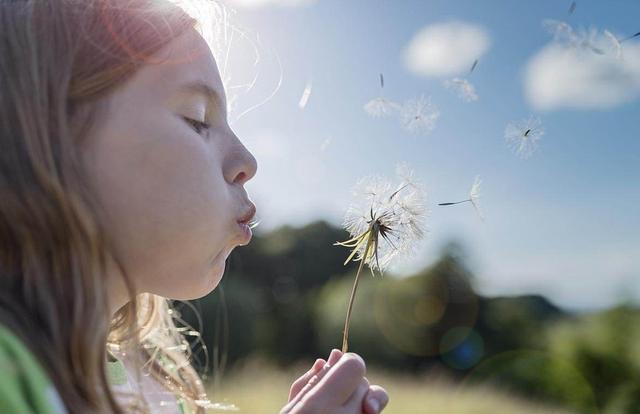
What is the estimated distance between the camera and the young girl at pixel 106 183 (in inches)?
29.0

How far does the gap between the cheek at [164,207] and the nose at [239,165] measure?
0.07ft

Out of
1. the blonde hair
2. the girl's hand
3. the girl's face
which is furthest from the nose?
the girl's hand

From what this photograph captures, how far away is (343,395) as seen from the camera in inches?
32.1

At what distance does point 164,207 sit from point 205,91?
0.16 metres

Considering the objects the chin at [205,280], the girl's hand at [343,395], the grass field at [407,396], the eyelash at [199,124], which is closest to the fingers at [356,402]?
the girl's hand at [343,395]

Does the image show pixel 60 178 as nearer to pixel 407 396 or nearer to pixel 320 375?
pixel 320 375

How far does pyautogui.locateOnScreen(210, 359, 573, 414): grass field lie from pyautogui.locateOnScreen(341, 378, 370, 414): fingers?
400cm

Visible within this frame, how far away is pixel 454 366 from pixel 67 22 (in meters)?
7.75

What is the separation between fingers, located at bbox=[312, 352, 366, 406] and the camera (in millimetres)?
814

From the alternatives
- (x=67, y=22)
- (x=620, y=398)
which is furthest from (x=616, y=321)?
(x=67, y=22)

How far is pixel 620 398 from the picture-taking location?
500cm

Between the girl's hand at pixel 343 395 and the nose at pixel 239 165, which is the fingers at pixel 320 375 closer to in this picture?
the girl's hand at pixel 343 395

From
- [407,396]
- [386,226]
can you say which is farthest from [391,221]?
[407,396]

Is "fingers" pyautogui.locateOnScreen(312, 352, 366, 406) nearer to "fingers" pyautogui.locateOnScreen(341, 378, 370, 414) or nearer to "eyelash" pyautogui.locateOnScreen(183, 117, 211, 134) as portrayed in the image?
"fingers" pyautogui.locateOnScreen(341, 378, 370, 414)
